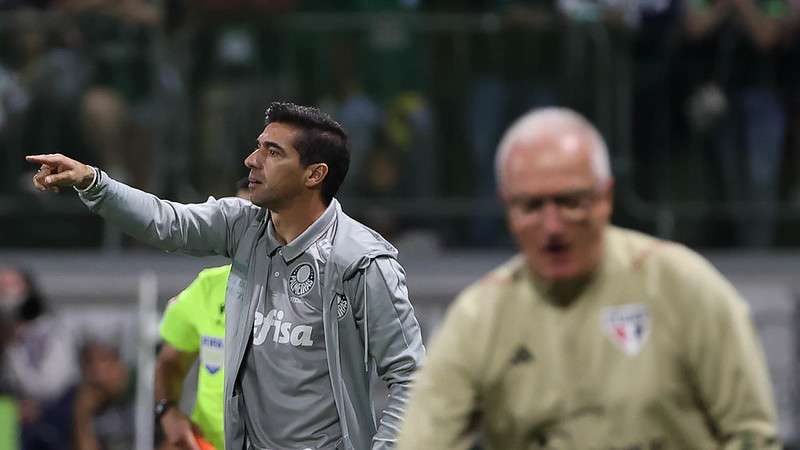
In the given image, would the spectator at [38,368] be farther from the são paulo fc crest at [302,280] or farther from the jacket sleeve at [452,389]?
the jacket sleeve at [452,389]

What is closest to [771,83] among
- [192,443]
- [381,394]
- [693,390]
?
[381,394]

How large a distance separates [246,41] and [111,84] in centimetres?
109

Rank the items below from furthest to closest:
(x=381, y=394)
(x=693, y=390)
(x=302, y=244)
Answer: (x=381, y=394) < (x=302, y=244) < (x=693, y=390)

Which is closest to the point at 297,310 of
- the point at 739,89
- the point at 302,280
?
the point at 302,280

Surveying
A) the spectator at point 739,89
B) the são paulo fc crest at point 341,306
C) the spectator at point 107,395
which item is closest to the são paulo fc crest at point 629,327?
the são paulo fc crest at point 341,306

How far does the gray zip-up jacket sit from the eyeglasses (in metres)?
2.16

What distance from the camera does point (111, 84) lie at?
12461 mm

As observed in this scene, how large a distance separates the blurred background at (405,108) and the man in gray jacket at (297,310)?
20.3 ft

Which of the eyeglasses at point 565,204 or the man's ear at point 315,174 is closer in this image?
the eyeglasses at point 565,204

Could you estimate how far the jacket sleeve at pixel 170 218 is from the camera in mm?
5562

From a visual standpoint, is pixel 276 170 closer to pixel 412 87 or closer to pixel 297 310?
pixel 297 310

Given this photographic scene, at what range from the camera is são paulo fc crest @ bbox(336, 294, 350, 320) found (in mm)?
5742

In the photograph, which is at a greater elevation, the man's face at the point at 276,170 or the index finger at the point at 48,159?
the index finger at the point at 48,159

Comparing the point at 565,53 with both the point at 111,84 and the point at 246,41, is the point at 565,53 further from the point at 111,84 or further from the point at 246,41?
the point at 111,84
